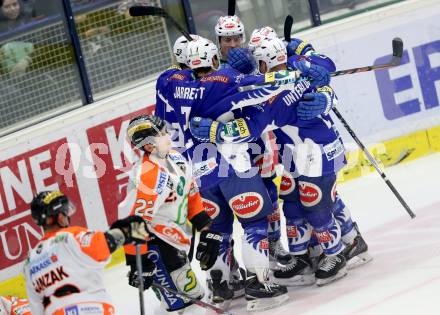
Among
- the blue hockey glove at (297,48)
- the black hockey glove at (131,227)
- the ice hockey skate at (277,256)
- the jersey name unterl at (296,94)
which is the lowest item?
the ice hockey skate at (277,256)

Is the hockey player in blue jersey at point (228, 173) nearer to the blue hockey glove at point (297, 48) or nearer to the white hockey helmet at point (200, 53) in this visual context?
the white hockey helmet at point (200, 53)

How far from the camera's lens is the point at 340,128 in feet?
27.7

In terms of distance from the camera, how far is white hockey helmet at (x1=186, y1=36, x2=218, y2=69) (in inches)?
239

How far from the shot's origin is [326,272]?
6207 millimetres

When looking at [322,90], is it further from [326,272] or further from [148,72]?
[148,72]

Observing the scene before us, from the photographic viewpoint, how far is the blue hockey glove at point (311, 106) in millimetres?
5988

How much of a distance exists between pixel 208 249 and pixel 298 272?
2.75 feet

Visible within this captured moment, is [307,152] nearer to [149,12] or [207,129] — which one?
[207,129]

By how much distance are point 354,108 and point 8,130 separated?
2585mm

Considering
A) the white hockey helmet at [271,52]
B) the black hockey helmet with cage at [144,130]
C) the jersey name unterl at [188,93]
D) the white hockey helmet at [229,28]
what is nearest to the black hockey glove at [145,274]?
the black hockey helmet with cage at [144,130]

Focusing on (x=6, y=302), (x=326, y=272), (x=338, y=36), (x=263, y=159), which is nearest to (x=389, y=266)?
(x=326, y=272)

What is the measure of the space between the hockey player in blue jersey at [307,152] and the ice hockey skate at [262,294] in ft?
0.93

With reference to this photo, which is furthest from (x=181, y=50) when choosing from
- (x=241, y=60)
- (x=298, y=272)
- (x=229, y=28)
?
(x=298, y=272)

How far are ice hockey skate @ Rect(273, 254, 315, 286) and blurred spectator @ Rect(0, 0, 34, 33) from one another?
9.23 ft
